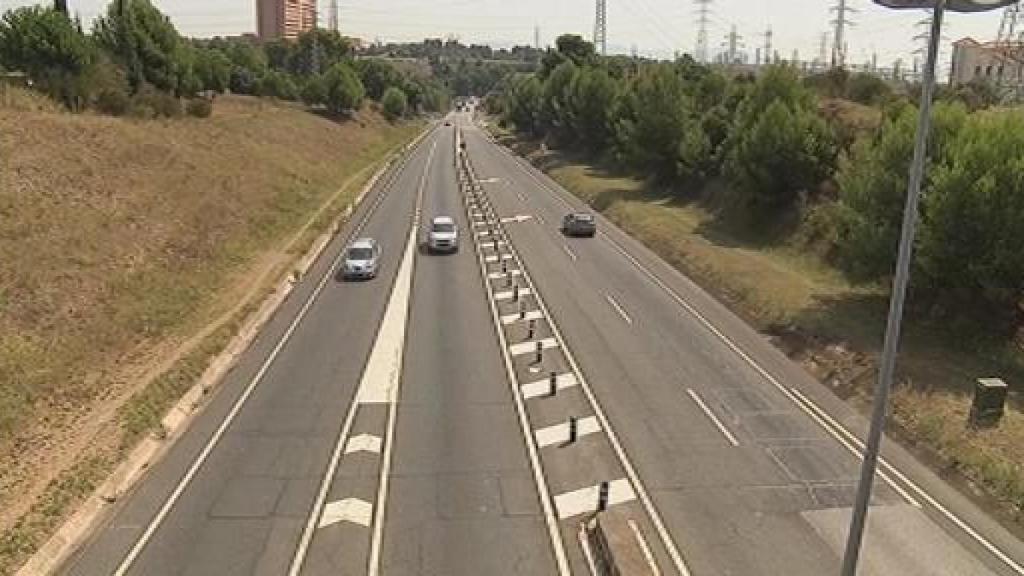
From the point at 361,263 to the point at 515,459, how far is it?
19876mm

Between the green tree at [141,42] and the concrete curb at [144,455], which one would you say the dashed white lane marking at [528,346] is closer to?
the concrete curb at [144,455]

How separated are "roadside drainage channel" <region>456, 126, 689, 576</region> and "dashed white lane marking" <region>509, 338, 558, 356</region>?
33 mm

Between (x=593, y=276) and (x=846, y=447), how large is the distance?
1970 cm

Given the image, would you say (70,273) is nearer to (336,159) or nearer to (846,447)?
(846,447)

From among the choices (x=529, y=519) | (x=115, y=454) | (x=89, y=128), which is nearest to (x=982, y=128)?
(x=529, y=519)

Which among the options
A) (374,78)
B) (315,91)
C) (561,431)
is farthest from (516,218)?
(374,78)

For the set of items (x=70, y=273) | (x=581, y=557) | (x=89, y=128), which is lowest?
(x=581, y=557)

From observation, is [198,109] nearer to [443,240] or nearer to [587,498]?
[443,240]

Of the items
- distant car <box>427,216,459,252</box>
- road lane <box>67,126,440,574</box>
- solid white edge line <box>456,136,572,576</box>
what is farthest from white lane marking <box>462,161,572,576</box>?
distant car <box>427,216,459,252</box>

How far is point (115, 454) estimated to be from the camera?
66.0 ft

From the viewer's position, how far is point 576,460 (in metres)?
20.7

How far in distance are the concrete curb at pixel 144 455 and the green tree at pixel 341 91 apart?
78.0 meters

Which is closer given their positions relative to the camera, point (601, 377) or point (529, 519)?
point (529, 519)

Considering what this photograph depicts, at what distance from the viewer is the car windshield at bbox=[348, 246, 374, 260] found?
128 feet
